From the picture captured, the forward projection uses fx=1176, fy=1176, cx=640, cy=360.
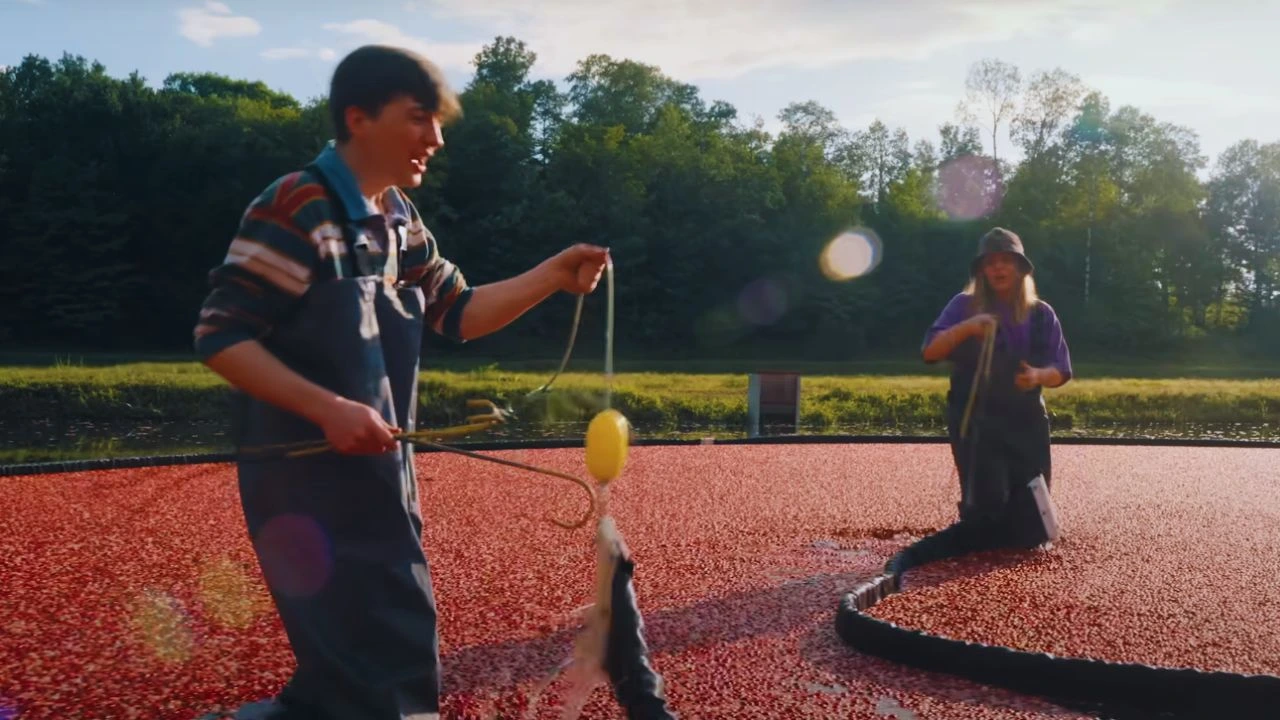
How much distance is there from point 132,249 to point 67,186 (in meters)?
3.01

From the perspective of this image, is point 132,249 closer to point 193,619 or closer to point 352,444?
point 193,619

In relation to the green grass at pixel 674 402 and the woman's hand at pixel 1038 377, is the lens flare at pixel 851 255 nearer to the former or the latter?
the green grass at pixel 674 402

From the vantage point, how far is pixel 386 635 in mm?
2332

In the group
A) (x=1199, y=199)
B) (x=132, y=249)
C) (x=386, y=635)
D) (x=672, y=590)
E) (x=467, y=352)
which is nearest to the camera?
(x=386, y=635)

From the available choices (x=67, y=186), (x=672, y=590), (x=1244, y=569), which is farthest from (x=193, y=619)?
(x=67, y=186)

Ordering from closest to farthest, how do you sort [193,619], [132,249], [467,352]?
[193,619]
[467,352]
[132,249]

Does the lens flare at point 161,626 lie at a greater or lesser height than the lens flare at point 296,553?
lesser

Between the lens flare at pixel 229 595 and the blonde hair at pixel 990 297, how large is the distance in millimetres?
4036

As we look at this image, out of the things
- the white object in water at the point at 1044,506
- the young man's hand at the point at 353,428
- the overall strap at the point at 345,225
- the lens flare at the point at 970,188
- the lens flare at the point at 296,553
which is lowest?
the white object in water at the point at 1044,506

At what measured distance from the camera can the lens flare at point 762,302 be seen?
44.8m

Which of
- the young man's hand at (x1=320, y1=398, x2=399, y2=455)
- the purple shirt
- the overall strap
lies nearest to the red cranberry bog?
the young man's hand at (x1=320, y1=398, x2=399, y2=455)

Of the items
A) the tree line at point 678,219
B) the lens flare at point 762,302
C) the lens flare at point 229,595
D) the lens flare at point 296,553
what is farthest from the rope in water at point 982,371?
the lens flare at point 762,302

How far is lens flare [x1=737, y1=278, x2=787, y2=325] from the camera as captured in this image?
147 ft

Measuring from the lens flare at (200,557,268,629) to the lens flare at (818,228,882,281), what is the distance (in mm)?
40837
